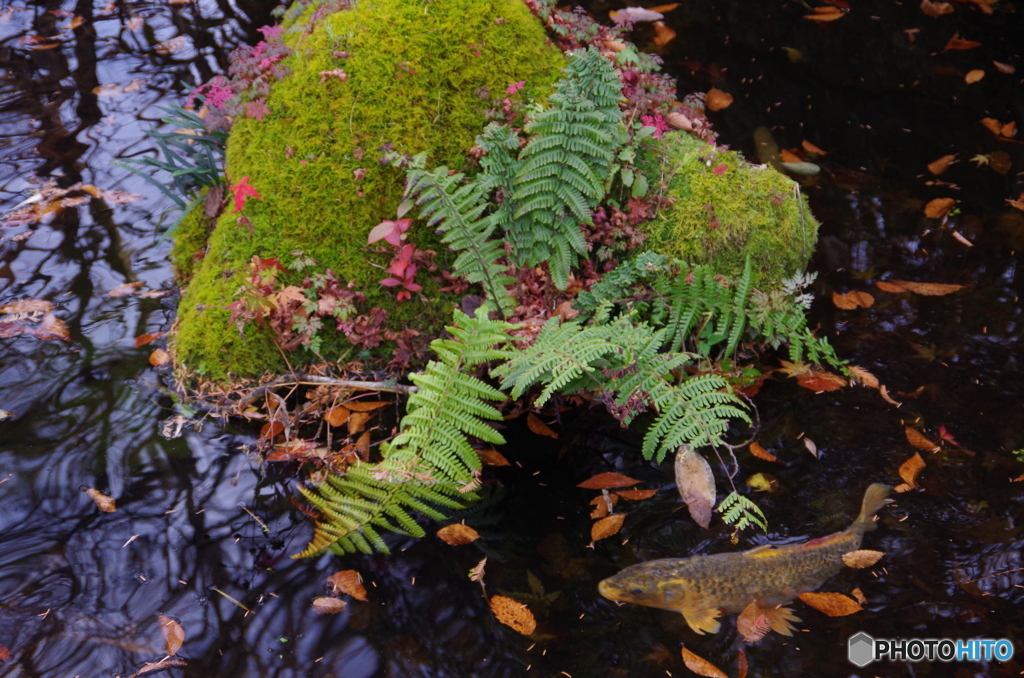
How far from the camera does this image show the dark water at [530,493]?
10.5 feet

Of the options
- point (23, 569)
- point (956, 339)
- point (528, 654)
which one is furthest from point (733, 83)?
point (23, 569)

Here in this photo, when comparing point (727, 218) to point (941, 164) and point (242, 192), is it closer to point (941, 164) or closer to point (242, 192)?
point (941, 164)

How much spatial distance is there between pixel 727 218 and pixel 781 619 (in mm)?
2257

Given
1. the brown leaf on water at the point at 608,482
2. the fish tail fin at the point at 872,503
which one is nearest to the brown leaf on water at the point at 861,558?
the fish tail fin at the point at 872,503

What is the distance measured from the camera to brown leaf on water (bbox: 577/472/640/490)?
385cm

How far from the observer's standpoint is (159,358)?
4.47m

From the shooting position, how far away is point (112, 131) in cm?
618

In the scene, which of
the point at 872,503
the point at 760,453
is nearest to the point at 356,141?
the point at 760,453

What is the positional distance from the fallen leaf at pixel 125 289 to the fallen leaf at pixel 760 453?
4.36 meters

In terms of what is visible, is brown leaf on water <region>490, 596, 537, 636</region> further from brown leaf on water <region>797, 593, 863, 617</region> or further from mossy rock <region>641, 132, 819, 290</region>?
mossy rock <region>641, 132, 819, 290</region>

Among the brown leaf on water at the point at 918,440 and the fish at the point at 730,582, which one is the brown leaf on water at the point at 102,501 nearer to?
the fish at the point at 730,582

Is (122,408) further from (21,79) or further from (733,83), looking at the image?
(733,83)

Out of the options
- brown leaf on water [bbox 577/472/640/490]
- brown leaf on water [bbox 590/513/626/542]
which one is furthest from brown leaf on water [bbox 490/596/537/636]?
brown leaf on water [bbox 577/472/640/490]

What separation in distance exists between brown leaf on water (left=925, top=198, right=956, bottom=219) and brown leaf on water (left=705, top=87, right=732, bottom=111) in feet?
6.48
